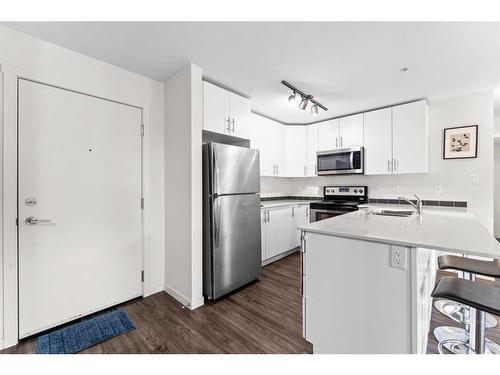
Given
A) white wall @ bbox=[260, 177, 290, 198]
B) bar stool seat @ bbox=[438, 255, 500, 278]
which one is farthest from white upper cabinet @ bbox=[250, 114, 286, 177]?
bar stool seat @ bbox=[438, 255, 500, 278]

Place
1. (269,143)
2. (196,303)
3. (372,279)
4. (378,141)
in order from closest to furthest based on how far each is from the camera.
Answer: (372,279) → (196,303) → (378,141) → (269,143)

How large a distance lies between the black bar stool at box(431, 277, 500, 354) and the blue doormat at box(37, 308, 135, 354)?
2.21 m

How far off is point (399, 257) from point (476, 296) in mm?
378

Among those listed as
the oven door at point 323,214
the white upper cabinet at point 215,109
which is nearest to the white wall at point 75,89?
the white upper cabinet at point 215,109

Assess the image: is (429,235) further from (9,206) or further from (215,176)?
(9,206)

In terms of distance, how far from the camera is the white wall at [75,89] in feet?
5.30

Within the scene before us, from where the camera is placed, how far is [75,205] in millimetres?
1931

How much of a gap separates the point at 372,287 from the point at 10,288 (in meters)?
2.48

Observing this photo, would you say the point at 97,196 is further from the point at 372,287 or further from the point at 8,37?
the point at 372,287

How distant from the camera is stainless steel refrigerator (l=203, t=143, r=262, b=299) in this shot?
2252 mm

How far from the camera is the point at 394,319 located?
4.00 ft

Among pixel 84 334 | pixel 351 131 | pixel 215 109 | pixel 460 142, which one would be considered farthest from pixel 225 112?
pixel 460 142

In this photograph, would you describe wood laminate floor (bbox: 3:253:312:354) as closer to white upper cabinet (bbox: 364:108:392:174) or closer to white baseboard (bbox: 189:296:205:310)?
white baseboard (bbox: 189:296:205:310)
